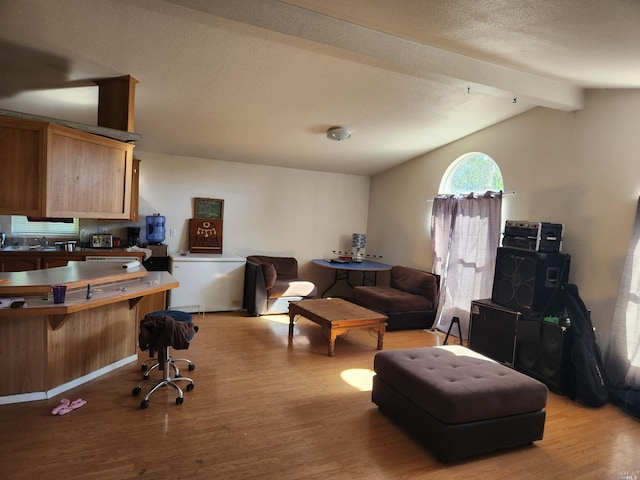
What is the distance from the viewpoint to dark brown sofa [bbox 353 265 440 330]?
500cm

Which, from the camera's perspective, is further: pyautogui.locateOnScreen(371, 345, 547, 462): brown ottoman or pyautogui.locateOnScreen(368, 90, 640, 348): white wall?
pyautogui.locateOnScreen(368, 90, 640, 348): white wall

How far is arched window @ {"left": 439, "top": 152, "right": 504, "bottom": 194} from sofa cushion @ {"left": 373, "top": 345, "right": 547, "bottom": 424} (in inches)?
101

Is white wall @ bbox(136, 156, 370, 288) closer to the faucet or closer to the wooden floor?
the faucet

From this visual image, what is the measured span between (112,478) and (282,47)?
2983 mm

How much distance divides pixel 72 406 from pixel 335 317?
7.75 ft

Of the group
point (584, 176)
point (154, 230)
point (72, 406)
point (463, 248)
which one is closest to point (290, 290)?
point (154, 230)

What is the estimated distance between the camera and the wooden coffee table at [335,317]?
392 cm

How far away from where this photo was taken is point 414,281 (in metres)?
5.35

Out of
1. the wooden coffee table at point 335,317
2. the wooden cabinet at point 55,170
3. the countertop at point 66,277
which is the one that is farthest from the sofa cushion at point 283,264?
the wooden cabinet at point 55,170

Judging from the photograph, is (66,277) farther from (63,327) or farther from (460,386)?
(460,386)

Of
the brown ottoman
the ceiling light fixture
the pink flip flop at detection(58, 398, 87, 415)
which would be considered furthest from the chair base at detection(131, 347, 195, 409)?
the ceiling light fixture

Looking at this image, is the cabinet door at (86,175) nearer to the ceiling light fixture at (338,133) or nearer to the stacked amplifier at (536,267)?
the ceiling light fixture at (338,133)

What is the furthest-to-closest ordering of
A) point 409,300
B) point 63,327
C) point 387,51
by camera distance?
point 409,300, point 63,327, point 387,51

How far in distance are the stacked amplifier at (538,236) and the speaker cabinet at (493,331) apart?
0.67 m
